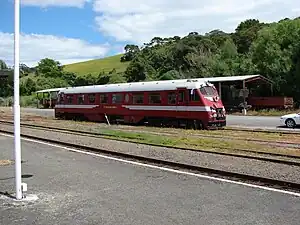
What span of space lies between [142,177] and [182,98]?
1699 cm

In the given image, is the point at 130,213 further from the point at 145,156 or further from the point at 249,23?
the point at 249,23

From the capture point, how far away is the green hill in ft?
400

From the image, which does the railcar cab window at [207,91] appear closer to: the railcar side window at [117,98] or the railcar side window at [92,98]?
the railcar side window at [117,98]

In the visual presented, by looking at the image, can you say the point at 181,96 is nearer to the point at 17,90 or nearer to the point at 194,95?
the point at 194,95

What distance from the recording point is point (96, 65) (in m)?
132

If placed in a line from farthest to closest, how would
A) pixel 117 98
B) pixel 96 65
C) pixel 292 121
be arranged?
1. pixel 96 65
2. pixel 117 98
3. pixel 292 121

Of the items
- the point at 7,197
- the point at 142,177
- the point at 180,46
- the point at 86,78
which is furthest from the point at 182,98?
the point at 86,78

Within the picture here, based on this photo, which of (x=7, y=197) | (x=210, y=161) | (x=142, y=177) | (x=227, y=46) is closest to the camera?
(x=7, y=197)

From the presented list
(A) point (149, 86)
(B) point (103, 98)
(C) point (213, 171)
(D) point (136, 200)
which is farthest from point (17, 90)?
(B) point (103, 98)

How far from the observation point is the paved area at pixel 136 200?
640 centimetres

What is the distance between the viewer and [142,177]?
9.95m

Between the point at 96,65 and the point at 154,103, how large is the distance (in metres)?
105

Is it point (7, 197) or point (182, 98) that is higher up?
point (182, 98)

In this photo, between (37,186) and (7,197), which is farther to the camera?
(37,186)
